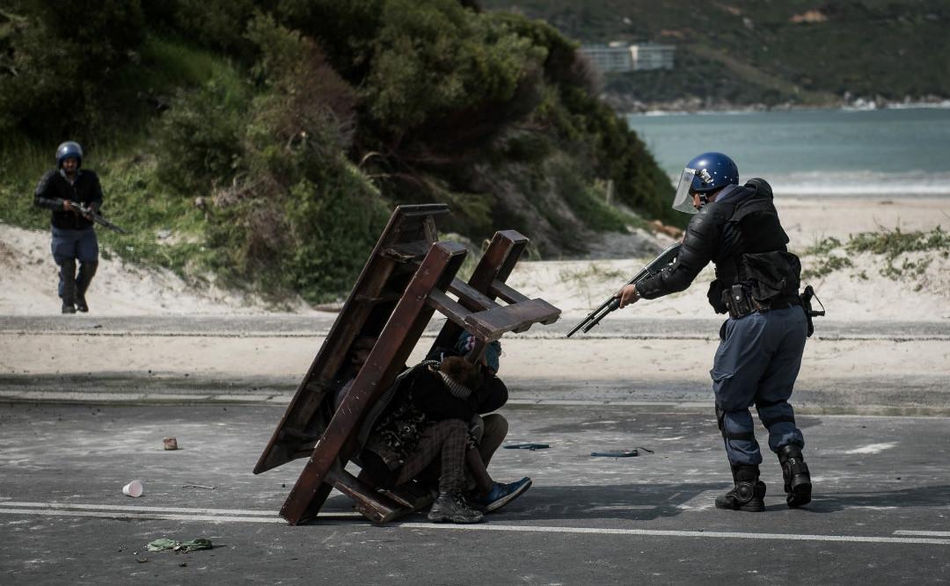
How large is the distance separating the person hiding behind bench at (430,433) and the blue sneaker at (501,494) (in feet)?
0.40

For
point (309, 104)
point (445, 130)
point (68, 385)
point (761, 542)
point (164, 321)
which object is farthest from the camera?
point (445, 130)

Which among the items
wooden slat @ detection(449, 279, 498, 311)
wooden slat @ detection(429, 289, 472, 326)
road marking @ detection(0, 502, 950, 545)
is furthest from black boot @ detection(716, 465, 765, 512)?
wooden slat @ detection(429, 289, 472, 326)

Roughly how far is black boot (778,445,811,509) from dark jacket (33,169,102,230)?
10671mm

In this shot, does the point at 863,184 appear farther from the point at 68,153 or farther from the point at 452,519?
the point at 452,519

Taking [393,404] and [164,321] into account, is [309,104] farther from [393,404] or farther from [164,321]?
[393,404]

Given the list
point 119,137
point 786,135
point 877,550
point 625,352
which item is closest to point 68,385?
point 625,352

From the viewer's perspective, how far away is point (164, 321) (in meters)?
15.4

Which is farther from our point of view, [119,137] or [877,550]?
[119,137]

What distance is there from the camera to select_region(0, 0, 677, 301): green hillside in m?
19.5

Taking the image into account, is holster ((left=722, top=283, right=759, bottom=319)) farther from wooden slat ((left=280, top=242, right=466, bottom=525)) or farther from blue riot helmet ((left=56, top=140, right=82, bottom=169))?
blue riot helmet ((left=56, top=140, right=82, bottom=169))

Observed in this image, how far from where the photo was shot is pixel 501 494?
7.39 meters

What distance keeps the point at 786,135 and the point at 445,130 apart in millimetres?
111757

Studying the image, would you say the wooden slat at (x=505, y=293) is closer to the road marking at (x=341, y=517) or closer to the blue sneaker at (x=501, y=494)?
the blue sneaker at (x=501, y=494)

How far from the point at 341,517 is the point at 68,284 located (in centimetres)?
971
